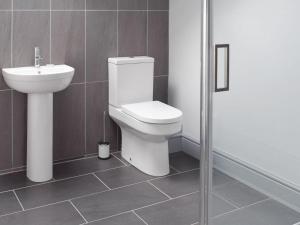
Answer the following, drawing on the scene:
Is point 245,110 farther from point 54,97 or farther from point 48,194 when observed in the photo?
point 54,97

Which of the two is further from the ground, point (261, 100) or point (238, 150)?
point (261, 100)

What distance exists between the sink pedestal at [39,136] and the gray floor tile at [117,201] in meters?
0.43

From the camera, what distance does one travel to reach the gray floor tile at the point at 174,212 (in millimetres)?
2576

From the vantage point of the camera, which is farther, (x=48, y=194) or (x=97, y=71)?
(x=97, y=71)

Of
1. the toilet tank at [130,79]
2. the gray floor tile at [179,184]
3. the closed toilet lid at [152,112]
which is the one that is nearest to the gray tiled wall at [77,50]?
the toilet tank at [130,79]

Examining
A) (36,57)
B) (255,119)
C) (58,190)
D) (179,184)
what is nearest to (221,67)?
(255,119)

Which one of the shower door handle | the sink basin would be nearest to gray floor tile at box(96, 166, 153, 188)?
the sink basin

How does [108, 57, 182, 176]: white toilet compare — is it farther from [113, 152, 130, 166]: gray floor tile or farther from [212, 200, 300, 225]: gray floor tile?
[212, 200, 300, 225]: gray floor tile

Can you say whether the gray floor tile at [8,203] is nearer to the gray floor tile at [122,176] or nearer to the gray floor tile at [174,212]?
the gray floor tile at [122,176]

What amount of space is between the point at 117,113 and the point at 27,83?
2.71ft

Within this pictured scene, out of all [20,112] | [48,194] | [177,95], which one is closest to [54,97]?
[20,112]

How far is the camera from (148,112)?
3193mm

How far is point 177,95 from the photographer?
381cm

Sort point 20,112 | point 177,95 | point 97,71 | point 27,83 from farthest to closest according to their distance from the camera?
1. point 177,95
2. point 97,71
3. point 20,112
4. point 27,83
